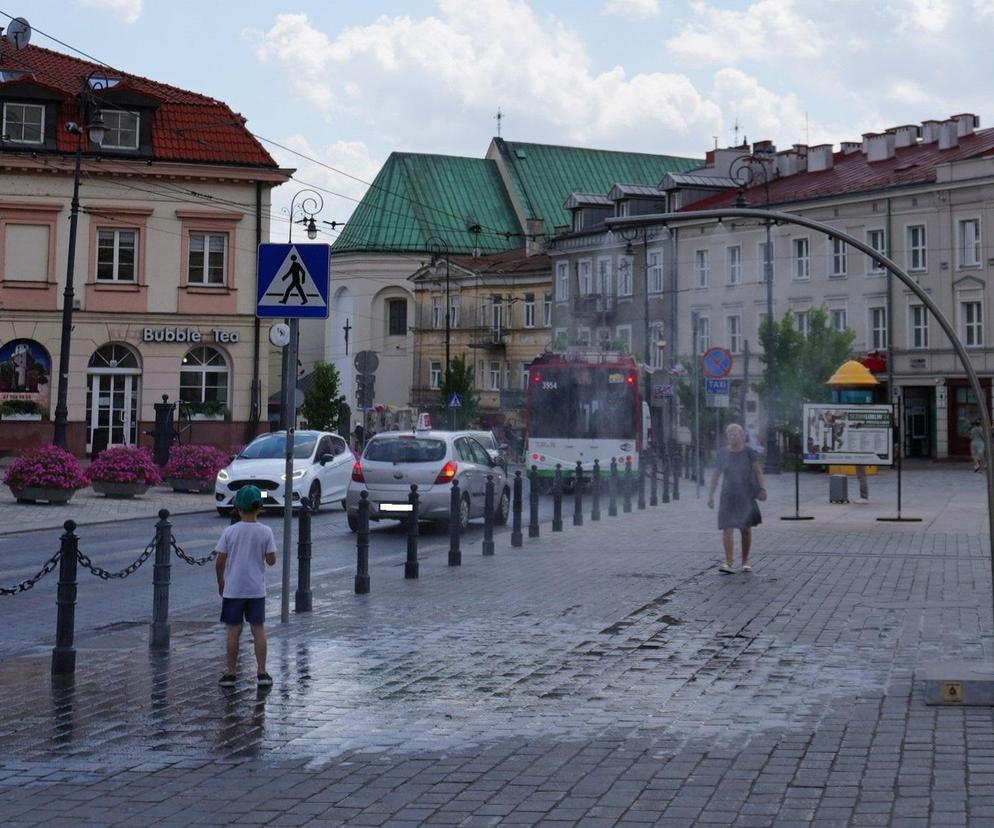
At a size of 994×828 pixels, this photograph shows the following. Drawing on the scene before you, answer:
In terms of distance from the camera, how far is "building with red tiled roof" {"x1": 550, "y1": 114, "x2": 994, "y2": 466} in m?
60.6

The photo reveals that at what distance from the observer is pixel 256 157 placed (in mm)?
50750

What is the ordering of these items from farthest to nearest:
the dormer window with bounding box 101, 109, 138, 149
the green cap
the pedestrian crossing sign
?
the dormer window with bounding box 101, 109, 138, 149 → the pedestrian crossing sign → the green cap

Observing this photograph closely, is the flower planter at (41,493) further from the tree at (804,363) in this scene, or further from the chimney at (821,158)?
the chimney at (821,158)

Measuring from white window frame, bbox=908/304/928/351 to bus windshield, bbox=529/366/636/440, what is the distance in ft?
91.2

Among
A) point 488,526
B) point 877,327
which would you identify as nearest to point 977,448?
point 877,327

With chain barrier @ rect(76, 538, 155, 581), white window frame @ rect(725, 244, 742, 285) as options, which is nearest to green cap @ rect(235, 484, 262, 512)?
chain barrier @ rect(76, 538, 155, 581)

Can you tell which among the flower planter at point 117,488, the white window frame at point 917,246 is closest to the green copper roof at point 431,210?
the white window frame at point 917,246

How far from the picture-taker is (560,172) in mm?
98562

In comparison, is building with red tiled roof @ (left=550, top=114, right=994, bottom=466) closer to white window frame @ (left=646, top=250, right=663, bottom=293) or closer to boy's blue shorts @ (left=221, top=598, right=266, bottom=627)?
white window frame @ (left=646, top=250, right=663, bottom=293)

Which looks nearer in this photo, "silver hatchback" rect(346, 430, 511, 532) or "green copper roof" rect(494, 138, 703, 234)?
"silver hatchback" rect(346, 430, 511, 532)

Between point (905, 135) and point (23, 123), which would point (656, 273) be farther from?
point (23, 123)

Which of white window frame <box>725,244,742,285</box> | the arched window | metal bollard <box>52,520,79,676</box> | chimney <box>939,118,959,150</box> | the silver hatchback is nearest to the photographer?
metal bollard <box>52,520,79,676</box>

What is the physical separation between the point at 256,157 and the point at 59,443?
60.0ft

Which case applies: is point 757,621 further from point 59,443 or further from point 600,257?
point 600,257
